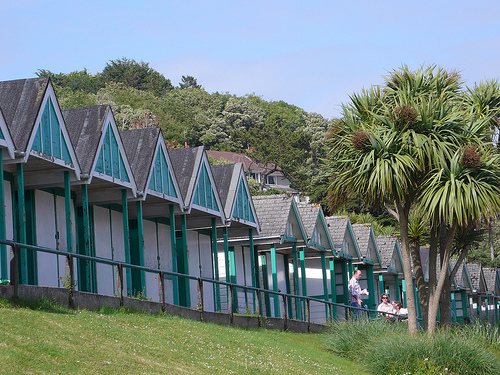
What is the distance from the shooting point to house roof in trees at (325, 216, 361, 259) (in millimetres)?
35812

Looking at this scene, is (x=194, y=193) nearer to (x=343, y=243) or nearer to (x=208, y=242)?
(x=208, y=242)

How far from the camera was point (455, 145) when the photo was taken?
2106 cm

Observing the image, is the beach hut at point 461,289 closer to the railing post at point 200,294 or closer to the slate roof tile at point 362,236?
the slate roof tile at point 362,236

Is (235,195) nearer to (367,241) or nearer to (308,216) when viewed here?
(308,216)

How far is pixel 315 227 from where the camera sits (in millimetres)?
32688

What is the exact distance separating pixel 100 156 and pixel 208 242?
1132 cm

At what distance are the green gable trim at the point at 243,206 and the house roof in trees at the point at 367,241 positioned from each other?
11189 millimetres

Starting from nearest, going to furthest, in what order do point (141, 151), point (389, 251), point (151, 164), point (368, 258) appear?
point (151, 164), point (141, 151), point (368, 258), point (389, 251)

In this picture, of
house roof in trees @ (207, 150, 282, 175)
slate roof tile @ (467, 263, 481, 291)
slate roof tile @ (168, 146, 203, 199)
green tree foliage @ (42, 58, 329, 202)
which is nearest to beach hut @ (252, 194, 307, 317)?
slate roof tile @ (168, 146, 203, 199)

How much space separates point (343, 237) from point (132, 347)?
2474 centimetres

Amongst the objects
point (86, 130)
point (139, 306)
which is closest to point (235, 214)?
point (86, 130)

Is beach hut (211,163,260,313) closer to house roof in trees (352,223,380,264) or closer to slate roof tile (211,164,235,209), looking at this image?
slate roof tile (211,164,235,209)

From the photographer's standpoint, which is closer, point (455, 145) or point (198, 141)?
point (455, 145)

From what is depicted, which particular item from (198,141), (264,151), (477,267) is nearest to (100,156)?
(477,267)
